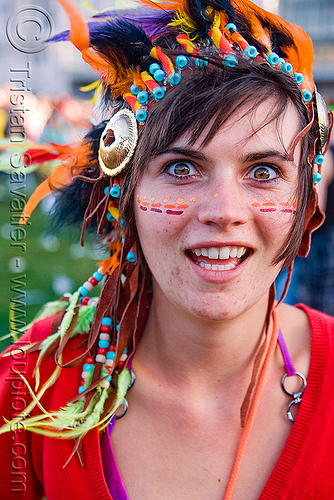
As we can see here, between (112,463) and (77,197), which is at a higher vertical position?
(77,197)

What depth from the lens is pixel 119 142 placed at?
66.7 inches

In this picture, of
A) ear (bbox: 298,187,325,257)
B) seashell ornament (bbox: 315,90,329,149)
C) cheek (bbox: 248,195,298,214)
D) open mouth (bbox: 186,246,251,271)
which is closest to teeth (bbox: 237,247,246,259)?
open mouth (bbox: 186,246,251,271)

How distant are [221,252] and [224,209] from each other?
14cm

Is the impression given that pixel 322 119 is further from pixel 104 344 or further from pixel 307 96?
pixel 104 344

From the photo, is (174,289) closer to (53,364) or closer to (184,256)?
(184,256)

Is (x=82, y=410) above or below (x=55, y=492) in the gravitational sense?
above

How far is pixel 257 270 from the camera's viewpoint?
1587 millimetres

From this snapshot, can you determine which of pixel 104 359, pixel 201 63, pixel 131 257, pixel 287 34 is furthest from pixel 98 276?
pixel 287 34

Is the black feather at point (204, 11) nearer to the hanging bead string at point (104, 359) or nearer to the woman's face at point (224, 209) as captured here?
the woman's face at point (224, 209)

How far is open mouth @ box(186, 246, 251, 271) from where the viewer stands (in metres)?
1.53

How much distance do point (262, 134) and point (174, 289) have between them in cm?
56

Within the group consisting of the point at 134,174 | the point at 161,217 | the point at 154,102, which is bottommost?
the point at 161,217

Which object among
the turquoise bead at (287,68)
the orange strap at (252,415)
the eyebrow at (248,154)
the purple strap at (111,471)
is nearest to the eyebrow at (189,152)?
the eyebrow at (248,154)

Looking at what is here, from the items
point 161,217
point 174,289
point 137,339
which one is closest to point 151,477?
point 137,339
